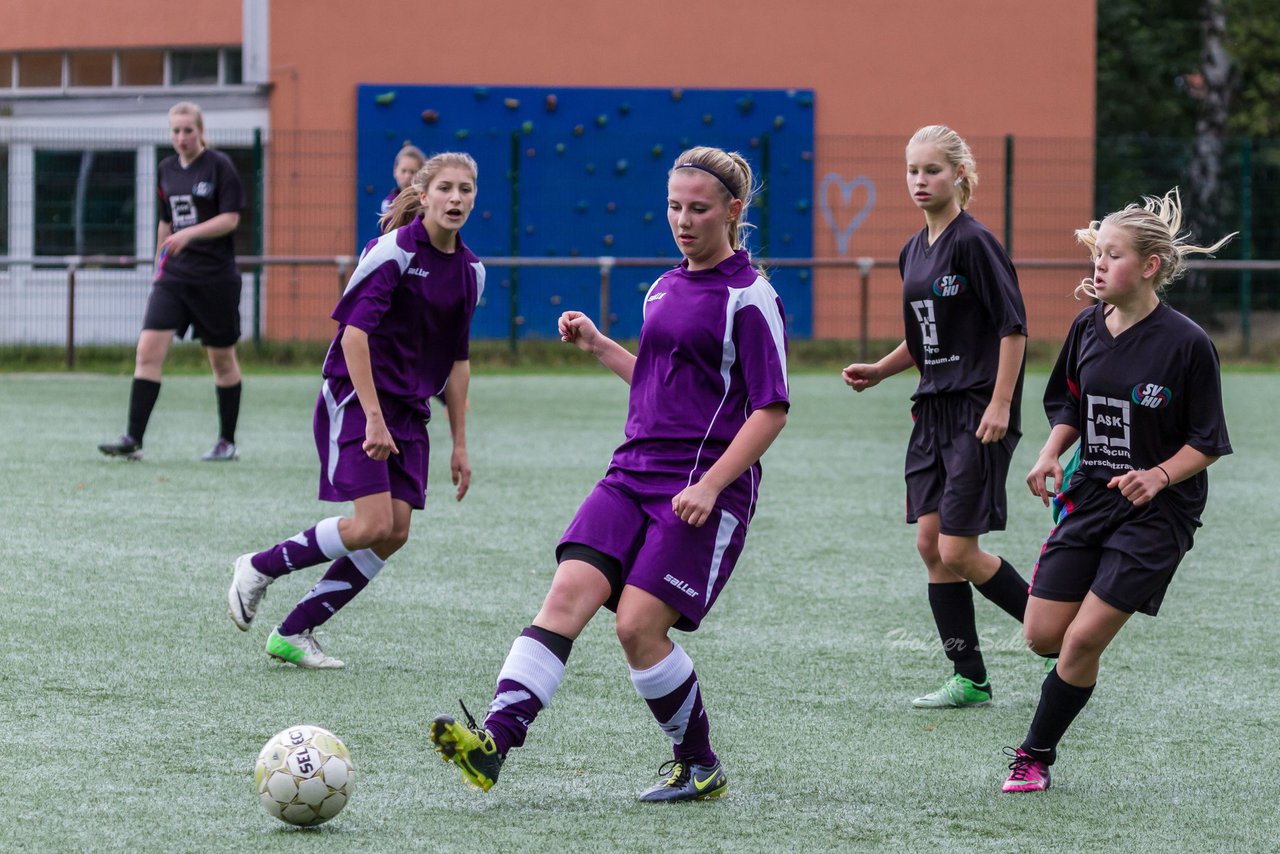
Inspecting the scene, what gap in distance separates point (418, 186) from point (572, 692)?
1.69 m

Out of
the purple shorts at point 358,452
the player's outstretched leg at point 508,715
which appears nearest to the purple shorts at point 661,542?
the player's outstretched leg at point 508,715

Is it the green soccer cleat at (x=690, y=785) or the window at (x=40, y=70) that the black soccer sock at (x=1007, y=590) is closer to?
the green soccer cleat at (x=690, y=785)

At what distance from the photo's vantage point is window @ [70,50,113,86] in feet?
80.0

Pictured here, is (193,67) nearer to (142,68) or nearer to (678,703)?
(142,68)

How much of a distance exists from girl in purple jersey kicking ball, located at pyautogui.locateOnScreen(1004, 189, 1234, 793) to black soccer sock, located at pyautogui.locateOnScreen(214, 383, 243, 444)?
691 cm

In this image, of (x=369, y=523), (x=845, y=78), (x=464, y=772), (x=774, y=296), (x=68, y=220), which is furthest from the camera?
(x=845, y=78)

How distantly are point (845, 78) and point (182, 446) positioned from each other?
1313 cm

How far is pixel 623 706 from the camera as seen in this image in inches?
203

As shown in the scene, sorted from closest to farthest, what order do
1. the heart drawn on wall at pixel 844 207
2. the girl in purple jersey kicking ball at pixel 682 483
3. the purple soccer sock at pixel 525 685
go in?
the purple soccer sock at pixel 525 685
the girl in purple jersey kicking ball at pixel 682 483
the heart drawn on wall at pixel 844 207

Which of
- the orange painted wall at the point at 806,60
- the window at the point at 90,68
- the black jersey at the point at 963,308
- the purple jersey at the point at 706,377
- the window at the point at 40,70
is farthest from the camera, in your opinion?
the window at the point at 40,70

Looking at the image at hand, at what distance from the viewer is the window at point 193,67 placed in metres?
23.9

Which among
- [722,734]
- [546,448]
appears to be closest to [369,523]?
[722,734]

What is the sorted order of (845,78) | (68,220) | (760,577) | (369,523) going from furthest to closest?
(845,78)
(68,220)
(760,577)
(369,523)

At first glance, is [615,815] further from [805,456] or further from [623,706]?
[805,456]
